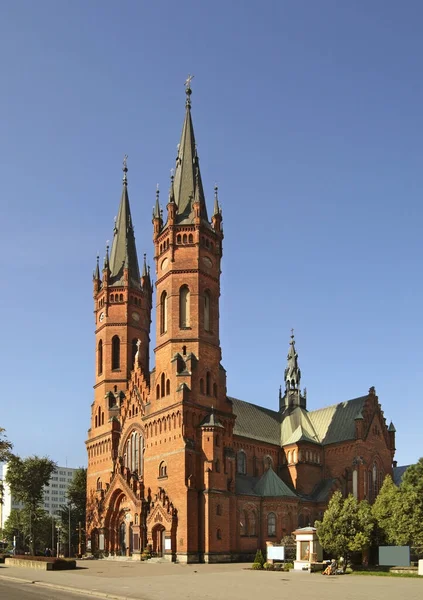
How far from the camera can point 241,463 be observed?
75562 millimetres

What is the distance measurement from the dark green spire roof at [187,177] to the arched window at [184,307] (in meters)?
7.28

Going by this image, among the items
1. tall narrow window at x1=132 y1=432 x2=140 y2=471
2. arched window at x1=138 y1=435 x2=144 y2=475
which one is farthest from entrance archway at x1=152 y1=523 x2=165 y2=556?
tall narrow window at x1=132 y1=432 x2=140 y2=471

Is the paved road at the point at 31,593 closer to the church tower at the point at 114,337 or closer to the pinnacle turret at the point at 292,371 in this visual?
the church tower at the point at 114,337

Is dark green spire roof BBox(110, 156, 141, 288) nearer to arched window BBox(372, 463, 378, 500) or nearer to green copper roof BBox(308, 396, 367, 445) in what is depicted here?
green copper roof BBox(308, 396, 367, 445)

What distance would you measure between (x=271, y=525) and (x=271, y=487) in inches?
146

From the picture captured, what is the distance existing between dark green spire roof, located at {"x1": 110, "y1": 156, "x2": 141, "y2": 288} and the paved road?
4926 cm

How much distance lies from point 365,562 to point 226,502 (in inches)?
561

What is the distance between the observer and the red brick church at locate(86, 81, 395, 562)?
63844 millimetres

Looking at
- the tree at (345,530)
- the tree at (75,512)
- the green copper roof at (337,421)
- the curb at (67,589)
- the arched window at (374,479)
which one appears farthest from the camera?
the tree at (75,512)

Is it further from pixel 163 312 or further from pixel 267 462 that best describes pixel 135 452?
pixel 267 462

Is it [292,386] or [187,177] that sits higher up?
[187,177]

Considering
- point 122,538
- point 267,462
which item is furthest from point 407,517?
point 122,538

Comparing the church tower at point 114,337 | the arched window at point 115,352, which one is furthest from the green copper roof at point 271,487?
the arched window at point 115,352

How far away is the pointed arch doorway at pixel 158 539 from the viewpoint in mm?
63500
